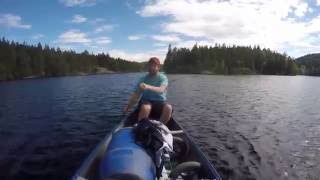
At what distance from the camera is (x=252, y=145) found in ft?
58.8

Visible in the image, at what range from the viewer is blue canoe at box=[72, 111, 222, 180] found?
7272 mm

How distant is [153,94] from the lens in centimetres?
1265

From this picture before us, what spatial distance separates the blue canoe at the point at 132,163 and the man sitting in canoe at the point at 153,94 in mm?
1356

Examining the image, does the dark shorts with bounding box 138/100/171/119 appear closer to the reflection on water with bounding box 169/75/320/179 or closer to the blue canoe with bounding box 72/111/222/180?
the blue canoe with bounding box 72/111/222/180

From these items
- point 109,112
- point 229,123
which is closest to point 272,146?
point 229,123

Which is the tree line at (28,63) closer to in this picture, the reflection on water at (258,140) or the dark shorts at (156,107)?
the reflection on water at (258,140)

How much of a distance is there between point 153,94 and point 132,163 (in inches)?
218

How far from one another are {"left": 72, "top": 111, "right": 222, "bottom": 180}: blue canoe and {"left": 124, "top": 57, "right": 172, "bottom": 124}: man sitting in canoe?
1356 millimetres

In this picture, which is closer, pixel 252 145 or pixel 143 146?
pixel 143 146

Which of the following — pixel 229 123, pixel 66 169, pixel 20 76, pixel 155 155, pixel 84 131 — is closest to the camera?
pixel 155 155

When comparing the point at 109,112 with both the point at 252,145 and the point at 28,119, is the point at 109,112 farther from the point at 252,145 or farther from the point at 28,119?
the point at 252,145

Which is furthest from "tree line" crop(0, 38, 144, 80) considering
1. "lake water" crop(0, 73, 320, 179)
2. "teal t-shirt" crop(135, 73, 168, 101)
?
"teal t-shirt" crop(135, 73, 168, 101)

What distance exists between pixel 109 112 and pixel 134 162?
2301 centimetres

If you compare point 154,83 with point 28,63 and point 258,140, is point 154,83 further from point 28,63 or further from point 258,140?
point 28,63
